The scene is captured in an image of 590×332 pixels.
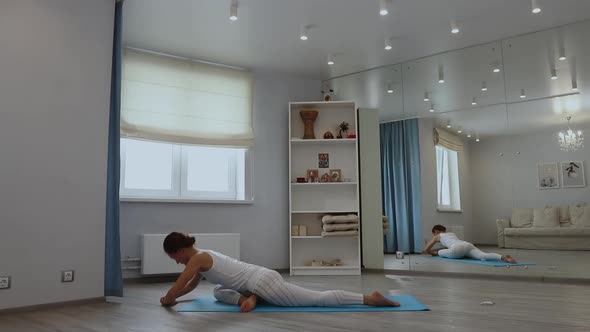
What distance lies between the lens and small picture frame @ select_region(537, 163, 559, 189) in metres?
5.16

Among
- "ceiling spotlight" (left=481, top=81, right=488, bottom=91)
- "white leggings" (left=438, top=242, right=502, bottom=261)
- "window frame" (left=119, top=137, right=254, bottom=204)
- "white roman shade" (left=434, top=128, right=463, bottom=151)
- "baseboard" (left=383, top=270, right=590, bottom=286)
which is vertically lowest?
"baseboard" (left=383, top=270, right=590, bottom=286)

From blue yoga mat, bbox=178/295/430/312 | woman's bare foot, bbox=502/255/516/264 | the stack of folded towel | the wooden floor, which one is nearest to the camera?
the wooden floor

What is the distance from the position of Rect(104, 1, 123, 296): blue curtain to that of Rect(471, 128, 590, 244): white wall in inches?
154

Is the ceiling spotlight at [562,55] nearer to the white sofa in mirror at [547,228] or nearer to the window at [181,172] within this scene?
the white sofa in mirror at [547,228]

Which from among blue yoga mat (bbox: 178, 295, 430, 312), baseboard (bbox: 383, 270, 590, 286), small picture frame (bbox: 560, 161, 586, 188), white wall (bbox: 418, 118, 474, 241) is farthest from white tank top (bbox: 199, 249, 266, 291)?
small picture frame (bbox: 560, 161, 586, 188)

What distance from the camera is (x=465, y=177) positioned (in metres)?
5.84

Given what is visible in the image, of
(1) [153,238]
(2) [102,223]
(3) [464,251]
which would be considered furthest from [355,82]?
(2) [102,223]

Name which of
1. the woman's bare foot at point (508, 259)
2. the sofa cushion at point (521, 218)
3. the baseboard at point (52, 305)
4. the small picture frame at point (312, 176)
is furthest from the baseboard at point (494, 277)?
the baseboard at point (52, 305)

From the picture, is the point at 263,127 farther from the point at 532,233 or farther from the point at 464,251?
the point at 532,233

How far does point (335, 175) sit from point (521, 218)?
2.25 metres

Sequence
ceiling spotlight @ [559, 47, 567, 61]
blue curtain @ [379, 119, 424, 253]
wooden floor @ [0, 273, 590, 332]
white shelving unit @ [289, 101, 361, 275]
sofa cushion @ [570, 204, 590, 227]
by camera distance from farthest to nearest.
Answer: white shelving unit @ [289, 101, 361, 275], blue curtain @ [379, 119, 424, 253], ceiling spotlight @ [559, 47, 567, 61], sofa cushion @ [570, 204, 590, 227], wooden floor @ [0, 273, 590, 332]

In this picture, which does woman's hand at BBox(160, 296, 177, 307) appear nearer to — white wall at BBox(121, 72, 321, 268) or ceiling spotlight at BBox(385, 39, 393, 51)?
white wall at BBox(121, 72, 321, 268)

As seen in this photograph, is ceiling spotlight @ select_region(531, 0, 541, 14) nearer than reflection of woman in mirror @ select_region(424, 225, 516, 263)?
Yes

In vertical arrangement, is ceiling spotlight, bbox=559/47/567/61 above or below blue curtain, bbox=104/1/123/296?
above
